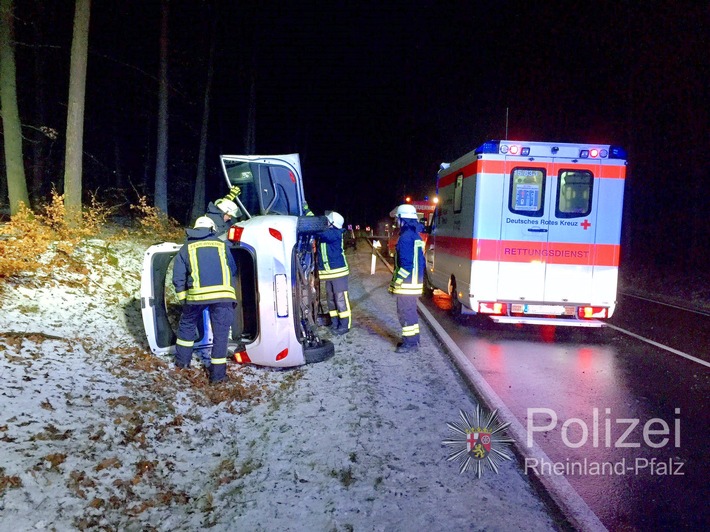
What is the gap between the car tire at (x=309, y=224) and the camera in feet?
20.1

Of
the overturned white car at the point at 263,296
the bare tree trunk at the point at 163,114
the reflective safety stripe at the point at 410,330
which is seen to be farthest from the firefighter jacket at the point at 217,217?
the bare tree trunk at the point at 163,114

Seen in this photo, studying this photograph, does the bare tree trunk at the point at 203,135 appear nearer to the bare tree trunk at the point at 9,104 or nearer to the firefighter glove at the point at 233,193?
the bare tree trunk at the point at 9,104

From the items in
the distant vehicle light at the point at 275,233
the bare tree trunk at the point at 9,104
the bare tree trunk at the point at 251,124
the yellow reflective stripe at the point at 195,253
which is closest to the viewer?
the yellow reflective stripe at the point at 195,253

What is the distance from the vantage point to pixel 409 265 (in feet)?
24.8

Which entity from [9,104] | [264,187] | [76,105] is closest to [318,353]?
[264,187]

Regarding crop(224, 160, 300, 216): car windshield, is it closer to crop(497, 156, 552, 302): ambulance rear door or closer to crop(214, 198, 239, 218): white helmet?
crop(214, 198, 239, 218): white helmet

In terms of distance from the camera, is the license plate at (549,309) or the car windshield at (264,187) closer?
the car windshield at (264,187)

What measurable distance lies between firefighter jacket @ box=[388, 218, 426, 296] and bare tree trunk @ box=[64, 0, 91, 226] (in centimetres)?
630

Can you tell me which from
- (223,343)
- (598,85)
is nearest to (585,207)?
(223,343)

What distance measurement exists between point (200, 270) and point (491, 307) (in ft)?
17.5

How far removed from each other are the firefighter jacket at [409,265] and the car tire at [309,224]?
1424 millimetres

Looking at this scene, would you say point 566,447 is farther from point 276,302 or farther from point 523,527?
point 276,302

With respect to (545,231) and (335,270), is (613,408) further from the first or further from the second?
(335,270)

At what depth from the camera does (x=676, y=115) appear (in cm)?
2270
